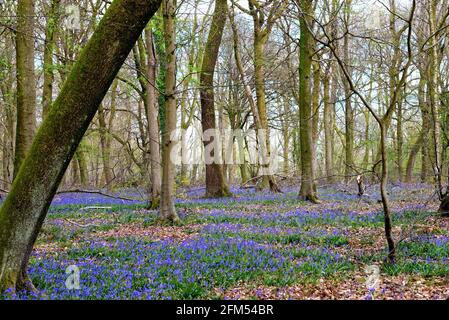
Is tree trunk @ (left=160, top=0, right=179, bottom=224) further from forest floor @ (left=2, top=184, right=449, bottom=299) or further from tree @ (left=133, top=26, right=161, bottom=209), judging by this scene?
tree @ (left=133, top=26, right=161, bottom=209)

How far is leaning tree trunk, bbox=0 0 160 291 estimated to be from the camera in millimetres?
4113

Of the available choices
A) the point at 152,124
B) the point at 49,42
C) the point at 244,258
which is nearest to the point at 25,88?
the point at 49,42

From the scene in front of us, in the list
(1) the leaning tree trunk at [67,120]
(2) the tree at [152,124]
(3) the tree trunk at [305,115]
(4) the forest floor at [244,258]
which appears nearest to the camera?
(1) the leaning tree trunk at [67,120]

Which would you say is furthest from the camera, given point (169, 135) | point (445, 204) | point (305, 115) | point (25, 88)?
point (305, 115)

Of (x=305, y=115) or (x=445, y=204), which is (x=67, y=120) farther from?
(x=305, y=115)

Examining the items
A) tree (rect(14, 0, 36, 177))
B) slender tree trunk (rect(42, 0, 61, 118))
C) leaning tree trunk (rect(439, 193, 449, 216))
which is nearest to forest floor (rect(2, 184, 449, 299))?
leaning tree trunk (rect(439, 193, 449, 216))

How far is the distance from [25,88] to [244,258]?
20.4 feet

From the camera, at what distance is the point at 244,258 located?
21.8 ft

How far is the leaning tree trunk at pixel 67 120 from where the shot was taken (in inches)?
162

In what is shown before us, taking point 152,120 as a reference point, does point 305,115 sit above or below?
above

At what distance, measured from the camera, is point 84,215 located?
13445mm

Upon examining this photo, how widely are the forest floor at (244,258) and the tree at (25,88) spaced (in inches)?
86.7

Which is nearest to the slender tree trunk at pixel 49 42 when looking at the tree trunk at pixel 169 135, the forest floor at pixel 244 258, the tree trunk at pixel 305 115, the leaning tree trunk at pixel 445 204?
the tree trunk at pixel 169 135

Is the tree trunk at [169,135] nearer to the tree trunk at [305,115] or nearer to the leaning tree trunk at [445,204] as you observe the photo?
the tree trunk at [305,115]
